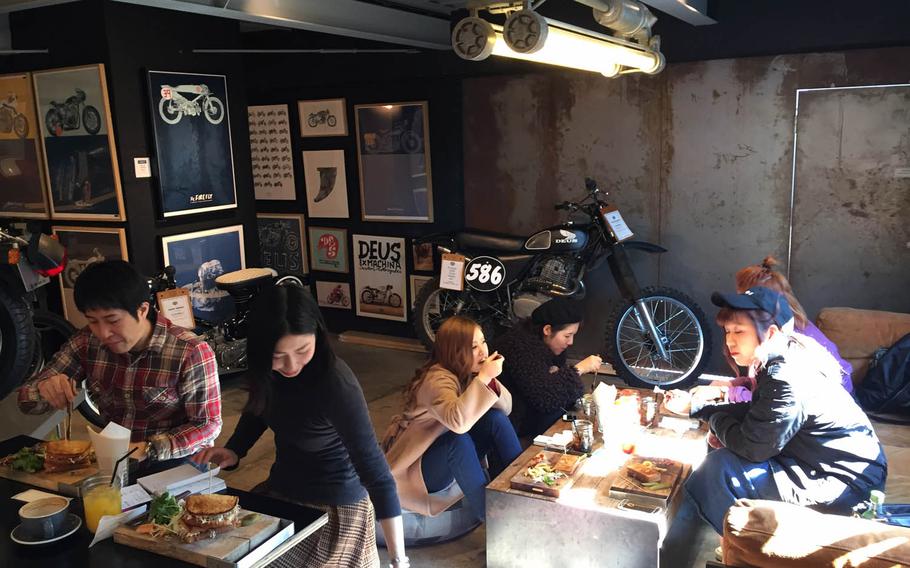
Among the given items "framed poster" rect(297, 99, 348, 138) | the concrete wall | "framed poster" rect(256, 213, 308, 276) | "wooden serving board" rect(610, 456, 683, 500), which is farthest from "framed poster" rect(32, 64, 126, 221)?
"wooden serving board" rect(610, 456, 683, 500)

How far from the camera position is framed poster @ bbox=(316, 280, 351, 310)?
773 cm

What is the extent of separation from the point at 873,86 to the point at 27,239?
5884 millimetres

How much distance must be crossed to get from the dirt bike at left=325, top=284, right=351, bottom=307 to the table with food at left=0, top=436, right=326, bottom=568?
5.28 meters

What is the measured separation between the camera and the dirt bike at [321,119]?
730 cm

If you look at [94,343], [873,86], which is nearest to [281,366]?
[94,343]

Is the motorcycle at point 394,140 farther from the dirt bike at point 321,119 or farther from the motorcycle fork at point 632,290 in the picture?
the motorcycle fork at point 632,290

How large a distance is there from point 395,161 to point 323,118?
0.89m

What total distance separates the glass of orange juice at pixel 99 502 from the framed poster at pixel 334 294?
5452mm

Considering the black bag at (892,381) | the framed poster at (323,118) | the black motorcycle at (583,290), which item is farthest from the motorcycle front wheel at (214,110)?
the black bag at (892,381)

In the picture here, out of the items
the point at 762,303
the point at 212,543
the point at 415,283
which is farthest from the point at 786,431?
the point at 415,283

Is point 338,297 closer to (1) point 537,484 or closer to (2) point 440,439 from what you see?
(2) point 440,439

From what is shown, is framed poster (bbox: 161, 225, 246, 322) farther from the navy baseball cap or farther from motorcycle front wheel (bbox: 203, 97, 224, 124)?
the navy baseball cap

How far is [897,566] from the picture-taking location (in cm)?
178

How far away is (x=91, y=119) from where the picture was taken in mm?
5539
